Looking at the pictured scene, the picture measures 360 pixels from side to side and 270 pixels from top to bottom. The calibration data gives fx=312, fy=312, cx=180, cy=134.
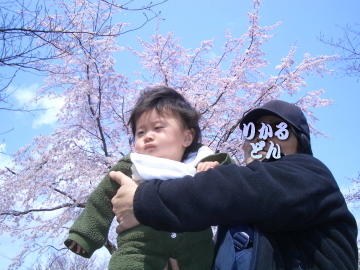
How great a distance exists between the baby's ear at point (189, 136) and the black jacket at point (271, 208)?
2.02 ft

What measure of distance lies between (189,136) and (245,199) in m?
0.81

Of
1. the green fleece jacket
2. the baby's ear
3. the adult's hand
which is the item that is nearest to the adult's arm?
the adult's hand

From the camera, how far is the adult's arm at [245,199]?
106 centimetres

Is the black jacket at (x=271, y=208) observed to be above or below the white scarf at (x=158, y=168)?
below

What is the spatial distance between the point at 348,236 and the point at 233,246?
18.0 inches

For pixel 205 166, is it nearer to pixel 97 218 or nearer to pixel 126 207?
pixel 126 207

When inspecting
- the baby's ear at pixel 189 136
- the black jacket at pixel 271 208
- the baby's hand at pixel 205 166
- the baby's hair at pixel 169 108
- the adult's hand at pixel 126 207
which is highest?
the baby's hair at pixel 169 108

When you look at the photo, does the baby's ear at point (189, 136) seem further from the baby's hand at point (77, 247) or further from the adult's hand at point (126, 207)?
the baby's hand at point (77, 247)

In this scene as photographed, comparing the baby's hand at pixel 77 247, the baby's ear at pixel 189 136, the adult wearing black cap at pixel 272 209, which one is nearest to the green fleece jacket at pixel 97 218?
the baby's hand at pixel 77 247

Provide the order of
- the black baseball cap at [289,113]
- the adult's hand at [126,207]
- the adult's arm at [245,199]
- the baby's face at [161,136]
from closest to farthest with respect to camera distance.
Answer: the adult's arm at [245,199] → the adult's hand at [126,207] → the black baseball cap at [289,113] → the baby's face at [161,136]

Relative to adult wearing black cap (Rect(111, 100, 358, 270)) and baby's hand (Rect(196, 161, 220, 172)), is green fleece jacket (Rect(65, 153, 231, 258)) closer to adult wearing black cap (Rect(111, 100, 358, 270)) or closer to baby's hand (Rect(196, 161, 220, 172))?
baby's hand (Rect(196, 161, 220, 172))

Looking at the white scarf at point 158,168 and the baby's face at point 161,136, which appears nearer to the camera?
the white scarf at point 158,168

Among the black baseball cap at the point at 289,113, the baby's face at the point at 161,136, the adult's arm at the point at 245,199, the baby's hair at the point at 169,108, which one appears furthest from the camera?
the baby's hair at the point at 169,108

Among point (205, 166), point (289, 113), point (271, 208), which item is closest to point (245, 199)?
point (271, 208)
